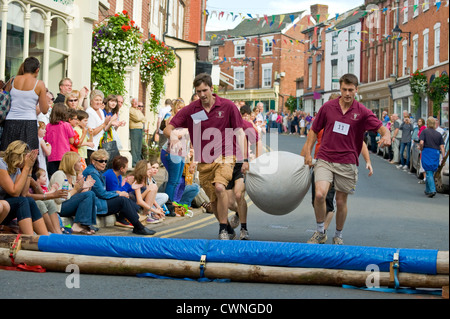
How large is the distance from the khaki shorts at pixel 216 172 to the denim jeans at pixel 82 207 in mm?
1580

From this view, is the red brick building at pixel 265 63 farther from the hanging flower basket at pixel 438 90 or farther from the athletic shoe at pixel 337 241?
the athletic shoe at pixel 337 241

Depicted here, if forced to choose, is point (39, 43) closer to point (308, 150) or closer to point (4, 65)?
point (4, 65)

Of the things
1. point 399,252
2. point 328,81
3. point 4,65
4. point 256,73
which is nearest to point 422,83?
point 328,81

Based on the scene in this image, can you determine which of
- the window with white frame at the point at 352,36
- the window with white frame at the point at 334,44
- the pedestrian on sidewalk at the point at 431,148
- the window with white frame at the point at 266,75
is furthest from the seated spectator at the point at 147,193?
the window with white frame at the point at 266,75

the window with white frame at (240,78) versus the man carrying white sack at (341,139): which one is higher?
the window with white frame at (240,78)

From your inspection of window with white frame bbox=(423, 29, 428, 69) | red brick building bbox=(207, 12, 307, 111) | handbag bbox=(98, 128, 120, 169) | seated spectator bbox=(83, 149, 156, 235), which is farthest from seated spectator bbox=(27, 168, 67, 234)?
red brick building bbox=(207, 12, 307, 111)

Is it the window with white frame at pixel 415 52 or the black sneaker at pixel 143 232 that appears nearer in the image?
the black sneaker at pixel 143 232

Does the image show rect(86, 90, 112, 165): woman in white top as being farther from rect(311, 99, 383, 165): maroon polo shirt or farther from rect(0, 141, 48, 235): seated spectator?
rect(311, 99, 383, 165): maroon polo shirt

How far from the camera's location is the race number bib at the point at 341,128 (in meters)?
8.34

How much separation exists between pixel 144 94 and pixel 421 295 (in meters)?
18.1

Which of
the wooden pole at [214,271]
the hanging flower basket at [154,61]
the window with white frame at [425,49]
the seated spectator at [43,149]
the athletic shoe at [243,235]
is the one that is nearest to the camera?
the wooden pole at [214,271]

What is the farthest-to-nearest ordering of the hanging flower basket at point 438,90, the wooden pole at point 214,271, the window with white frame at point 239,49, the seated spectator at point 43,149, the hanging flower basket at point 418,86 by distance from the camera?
1. the window with white frame at point 239,49
2. the hanging flower basket at point 418,86
3. the hanging flower basket at point 438,90
4. the seated spectator at point 43,149
5. the wooden pole at point 214,271

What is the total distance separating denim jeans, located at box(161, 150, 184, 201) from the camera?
11719 millimetres

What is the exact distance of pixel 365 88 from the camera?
165ft
